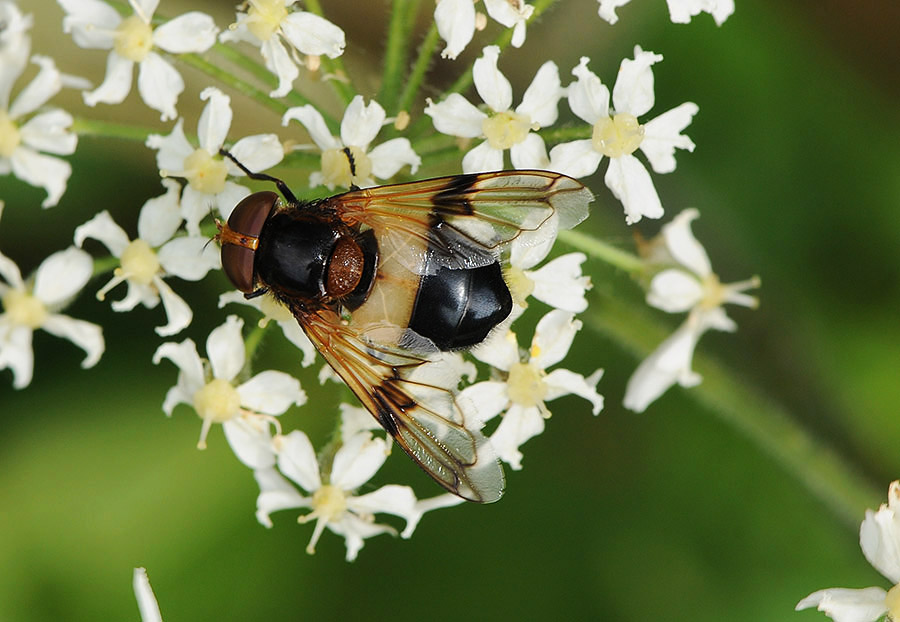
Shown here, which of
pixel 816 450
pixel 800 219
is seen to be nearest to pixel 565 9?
pixel 800 219

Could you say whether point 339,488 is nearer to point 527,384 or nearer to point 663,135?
point 527,384

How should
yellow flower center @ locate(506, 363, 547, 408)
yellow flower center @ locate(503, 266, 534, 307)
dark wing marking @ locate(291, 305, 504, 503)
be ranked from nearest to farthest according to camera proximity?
dark wing marking @ locate(291, 305, 504, 503), yellow flower center @ locate(503, 266, 534, 307), yellow flower center @ locate(506, 363, 547, 408)

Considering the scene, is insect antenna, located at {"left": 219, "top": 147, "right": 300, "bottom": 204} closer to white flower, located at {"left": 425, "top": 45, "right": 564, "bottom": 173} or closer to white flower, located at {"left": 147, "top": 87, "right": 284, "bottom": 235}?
white flower, located at {"left": 147, "top": 87, "right": 284, "bottom": 235}

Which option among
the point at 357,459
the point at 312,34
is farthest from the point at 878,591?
the point at 312,34

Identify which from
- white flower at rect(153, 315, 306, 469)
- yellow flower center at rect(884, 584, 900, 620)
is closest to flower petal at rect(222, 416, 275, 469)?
white flower at rect(153, 315, 306, 469)

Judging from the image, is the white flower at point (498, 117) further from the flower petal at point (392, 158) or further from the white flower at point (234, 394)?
the white flower at point (234, 394)

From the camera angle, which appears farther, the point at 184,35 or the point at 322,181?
the point at 322,181

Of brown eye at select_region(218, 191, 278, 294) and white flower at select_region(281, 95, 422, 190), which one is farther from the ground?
white flower at select_region(281, 95, 422, 190)

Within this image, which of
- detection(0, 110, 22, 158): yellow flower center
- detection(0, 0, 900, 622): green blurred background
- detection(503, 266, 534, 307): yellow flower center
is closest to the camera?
detection(0, 110, 22, 158): yellow flower center
